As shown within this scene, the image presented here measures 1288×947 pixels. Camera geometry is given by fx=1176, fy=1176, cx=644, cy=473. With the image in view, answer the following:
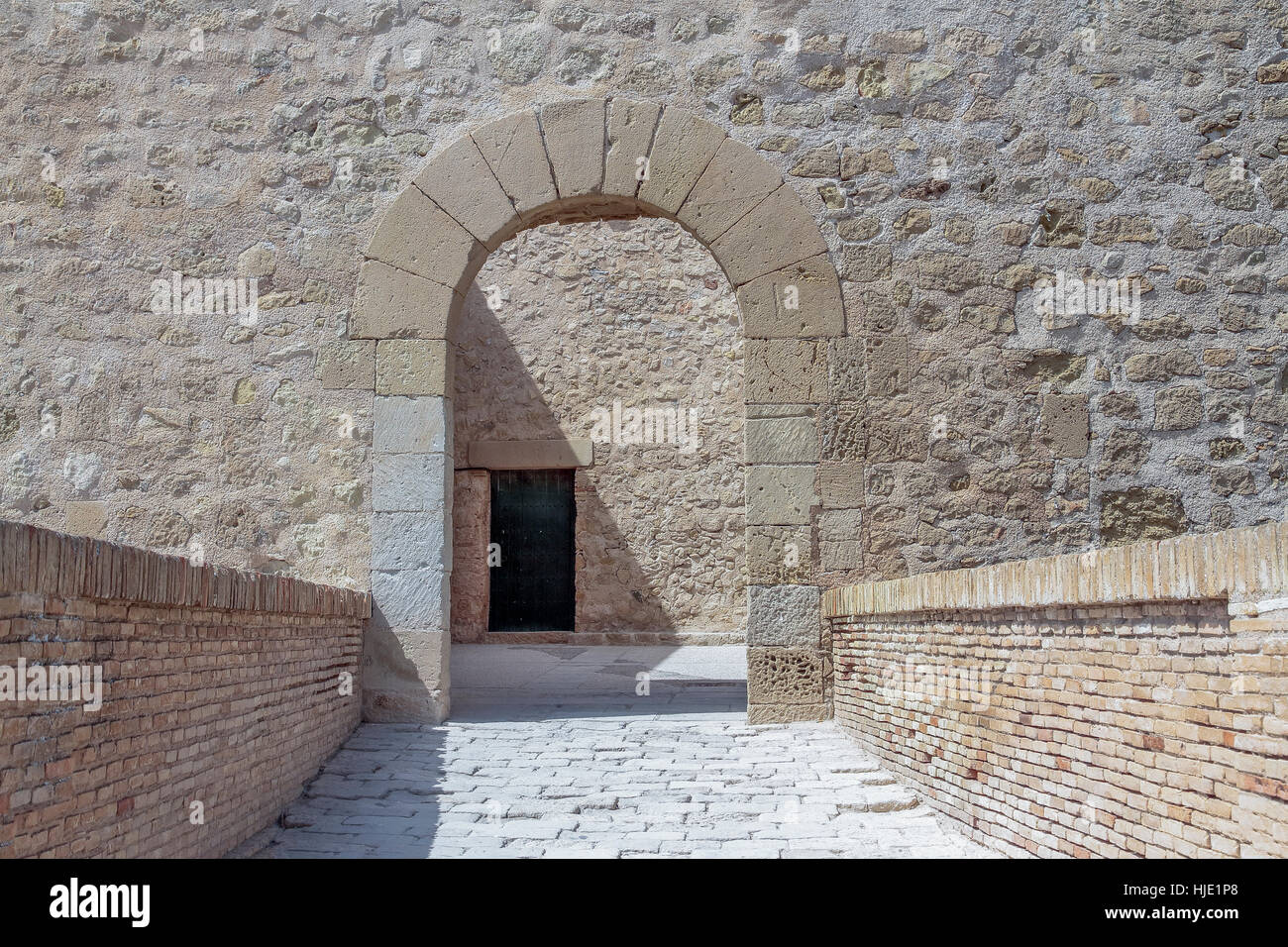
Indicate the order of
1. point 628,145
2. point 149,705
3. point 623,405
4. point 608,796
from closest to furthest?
1. point 149,705
2. point 608,796
3. point 628,145
4. point 623,405

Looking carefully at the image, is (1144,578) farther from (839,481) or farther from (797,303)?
(797,303)

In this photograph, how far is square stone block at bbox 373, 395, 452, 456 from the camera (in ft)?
18.3

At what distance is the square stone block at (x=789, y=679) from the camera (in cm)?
537

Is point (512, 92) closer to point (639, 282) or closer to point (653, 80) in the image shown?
point (653, 80)

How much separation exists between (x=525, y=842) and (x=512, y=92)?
3713mm

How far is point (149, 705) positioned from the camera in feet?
9.48

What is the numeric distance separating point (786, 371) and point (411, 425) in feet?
5.89

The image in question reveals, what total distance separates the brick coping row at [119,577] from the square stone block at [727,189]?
2.70 meters

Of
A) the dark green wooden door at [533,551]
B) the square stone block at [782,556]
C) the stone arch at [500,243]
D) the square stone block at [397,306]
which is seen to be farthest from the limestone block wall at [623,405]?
the square stone block at [397,306]

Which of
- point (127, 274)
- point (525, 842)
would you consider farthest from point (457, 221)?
point (525, 842)

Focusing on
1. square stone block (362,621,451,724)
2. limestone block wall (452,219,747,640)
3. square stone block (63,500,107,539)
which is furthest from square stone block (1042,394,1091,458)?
square stone block (63,500,107,539)

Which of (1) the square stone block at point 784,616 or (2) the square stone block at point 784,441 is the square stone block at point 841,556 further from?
(2) the square stone block at point 784,441

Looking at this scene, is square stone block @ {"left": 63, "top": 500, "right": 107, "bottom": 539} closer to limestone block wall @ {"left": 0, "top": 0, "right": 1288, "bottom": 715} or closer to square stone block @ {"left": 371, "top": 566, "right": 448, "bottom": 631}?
limestone block wall @ {"left": 0, "top": 0, "right": 1288, "bottom": 715}

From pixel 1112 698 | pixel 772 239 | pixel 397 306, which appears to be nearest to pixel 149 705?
pixel 1112 698
